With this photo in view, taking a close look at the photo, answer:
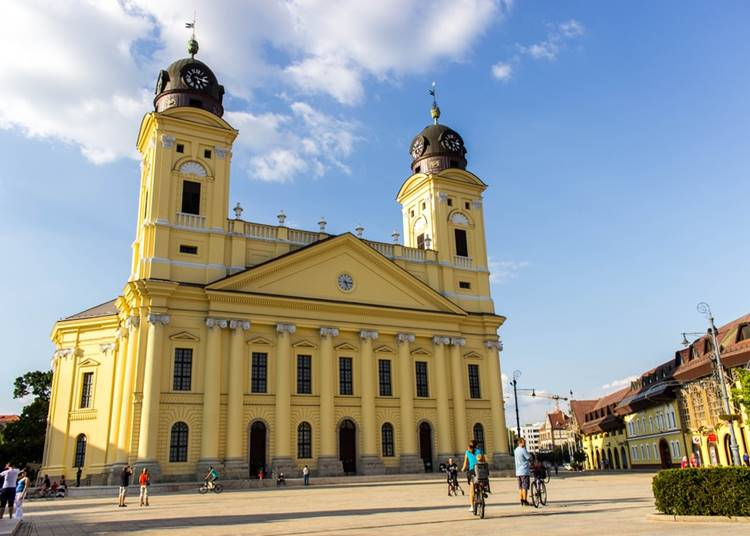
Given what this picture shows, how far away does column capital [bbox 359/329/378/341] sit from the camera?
41344 millimetres

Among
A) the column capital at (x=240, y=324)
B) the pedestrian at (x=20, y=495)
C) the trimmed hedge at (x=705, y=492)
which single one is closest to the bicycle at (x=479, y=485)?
the trimmed hedge at (x=705, y=492)

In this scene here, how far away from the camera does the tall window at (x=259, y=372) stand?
37.7 metres

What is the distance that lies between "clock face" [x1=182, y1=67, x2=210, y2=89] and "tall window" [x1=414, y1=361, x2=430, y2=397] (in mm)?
23459

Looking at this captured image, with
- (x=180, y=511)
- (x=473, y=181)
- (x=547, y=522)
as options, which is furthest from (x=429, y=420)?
(x=547, y=522)

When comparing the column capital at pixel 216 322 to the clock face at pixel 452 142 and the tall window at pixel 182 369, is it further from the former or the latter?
the clock face at pixel 452 142

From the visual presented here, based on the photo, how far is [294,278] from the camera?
→ 4016 cm

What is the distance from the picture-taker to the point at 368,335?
41.4 metres

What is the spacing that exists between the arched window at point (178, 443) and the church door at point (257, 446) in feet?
11.9

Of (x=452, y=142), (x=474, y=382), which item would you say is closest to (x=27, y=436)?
(x=474, y=382)

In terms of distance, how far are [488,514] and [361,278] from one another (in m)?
28.0

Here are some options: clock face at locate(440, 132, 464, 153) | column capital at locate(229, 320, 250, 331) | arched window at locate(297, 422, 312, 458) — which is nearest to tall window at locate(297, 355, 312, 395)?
arched window at locate(297, 422, 312, 458)

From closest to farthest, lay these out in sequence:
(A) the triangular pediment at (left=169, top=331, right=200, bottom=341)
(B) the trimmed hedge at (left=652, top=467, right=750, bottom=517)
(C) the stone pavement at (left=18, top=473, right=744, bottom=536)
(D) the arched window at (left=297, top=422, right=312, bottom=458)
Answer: (C) the stone pavement at (left=18, top=473, right=744, bottom=536) → (B) the trimmed hedge at (left=652, top=467, right=750, bottom=517) → (A) the triangular pediment at (left=169, top=331, right=200, bottom=341) → (D) the arched window at (left=297, top=422, right=312, bottom=458)

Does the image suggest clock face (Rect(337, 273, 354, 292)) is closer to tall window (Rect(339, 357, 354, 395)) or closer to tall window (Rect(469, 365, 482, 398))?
tall window (Rect(339, 357, 354, 395))

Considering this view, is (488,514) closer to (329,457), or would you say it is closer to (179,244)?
(329,457)
